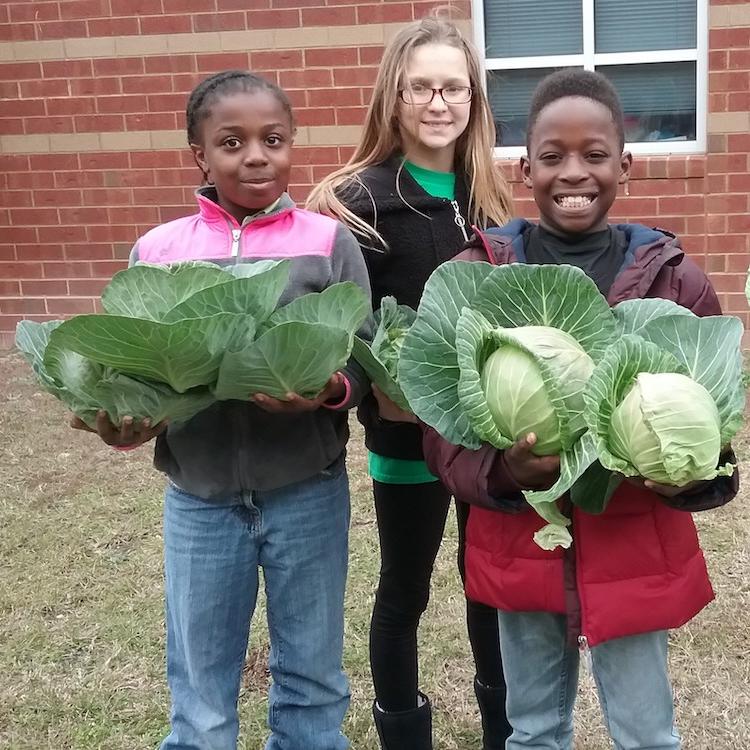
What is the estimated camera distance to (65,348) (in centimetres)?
179

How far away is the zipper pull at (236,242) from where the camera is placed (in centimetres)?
211

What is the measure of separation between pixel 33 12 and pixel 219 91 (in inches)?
225

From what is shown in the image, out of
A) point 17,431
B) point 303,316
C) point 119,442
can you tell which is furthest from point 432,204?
point 17,431

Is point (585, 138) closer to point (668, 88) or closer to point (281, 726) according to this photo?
point (281, 726)

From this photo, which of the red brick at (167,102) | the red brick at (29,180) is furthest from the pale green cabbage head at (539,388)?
the red brick at (29,180)

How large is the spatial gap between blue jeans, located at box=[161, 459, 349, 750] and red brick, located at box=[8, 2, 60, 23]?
591 centimetres

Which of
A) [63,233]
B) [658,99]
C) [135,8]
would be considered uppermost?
[135,8]

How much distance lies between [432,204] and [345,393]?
690 millimetres

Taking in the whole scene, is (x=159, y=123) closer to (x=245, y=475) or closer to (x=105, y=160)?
(x=105, y=160)

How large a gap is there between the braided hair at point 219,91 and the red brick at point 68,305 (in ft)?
17.8

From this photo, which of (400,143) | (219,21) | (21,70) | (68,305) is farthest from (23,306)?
(400,143)

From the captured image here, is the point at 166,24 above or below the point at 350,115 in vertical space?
above

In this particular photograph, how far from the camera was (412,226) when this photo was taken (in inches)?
96.4

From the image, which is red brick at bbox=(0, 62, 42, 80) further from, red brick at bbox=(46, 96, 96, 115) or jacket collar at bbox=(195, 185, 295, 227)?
jacket collar at bbox=(195, 185, 295, 227)
